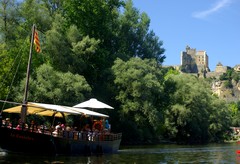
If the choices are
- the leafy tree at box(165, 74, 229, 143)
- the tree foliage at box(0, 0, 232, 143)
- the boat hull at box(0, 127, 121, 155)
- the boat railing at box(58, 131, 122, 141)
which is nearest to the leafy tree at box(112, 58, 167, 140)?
the tree foliage at box(0, 0, 232, 143)

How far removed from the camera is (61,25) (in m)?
49.5

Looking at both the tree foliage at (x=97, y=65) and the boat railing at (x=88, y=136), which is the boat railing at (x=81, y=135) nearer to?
the boat railing at (x=88, y=136)

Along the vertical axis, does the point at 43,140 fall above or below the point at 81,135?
below

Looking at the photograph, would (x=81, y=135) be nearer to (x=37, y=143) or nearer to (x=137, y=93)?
(x=37, y=143)

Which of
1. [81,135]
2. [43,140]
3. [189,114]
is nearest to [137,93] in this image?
[189,114]

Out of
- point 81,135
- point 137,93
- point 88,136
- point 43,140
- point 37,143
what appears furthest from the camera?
point 137,93

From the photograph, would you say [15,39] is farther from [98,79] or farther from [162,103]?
[162,103]

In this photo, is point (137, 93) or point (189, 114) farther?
point (189, 114)

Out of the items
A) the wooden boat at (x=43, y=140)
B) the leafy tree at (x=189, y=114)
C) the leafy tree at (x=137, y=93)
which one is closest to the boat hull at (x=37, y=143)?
the wooden boat at (x=43, y=140)

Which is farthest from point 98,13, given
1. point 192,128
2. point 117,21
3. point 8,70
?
point 192,128

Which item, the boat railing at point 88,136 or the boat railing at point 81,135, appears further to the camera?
the boat railing at point 88,136

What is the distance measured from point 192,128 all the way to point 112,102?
61.2 ft

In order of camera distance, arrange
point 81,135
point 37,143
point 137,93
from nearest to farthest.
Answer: point 37,143
point 81,135
point 137,93

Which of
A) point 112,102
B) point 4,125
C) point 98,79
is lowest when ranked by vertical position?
point 4,125
